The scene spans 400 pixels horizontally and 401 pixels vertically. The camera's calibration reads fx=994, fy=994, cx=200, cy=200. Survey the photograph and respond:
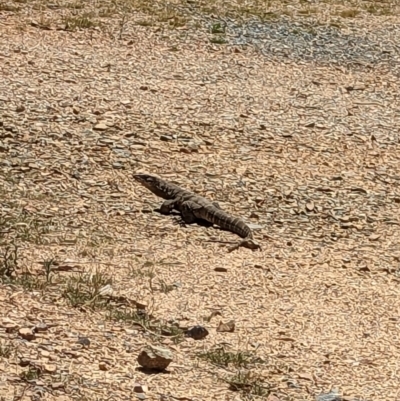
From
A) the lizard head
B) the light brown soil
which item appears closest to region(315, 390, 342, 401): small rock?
the light brown soil

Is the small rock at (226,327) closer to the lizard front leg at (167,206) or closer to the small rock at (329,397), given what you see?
the small rock at (329,397)

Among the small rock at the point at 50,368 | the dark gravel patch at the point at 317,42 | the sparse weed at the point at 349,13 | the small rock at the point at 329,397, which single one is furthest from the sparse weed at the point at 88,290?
the sparse weed at the point at 349,13

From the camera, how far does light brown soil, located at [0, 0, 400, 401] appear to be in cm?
570

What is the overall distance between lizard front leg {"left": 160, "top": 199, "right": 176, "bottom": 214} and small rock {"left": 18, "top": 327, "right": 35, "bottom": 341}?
3.21 metres

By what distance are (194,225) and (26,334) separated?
10.6 feet

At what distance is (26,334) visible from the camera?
5426mm

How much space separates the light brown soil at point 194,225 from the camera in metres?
5.70

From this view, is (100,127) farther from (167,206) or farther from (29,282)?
(29,282)

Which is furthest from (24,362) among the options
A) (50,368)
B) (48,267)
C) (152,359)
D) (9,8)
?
(9,8)

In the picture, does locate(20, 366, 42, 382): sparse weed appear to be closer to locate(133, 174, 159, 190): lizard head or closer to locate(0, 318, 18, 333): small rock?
locate(0, 318, 18, 333): small rock

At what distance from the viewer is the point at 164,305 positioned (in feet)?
21.5

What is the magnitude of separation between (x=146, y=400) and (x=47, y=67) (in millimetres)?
7297

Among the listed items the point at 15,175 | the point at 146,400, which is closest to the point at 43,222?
the point at 15,175

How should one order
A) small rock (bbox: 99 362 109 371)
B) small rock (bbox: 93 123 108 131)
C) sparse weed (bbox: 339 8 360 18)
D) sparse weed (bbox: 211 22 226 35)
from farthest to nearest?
sparse weed (bbox: 339 8 360 18) < sparse weed (bbox: 211 22 226 35) < small rock (bbox: 93 123 108 131) < small rock (bbox: 99 362 109 371)
